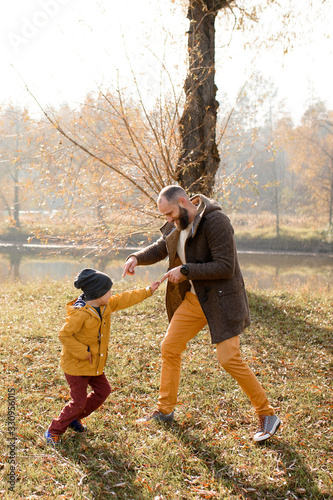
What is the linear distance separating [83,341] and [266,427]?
1.69 metres

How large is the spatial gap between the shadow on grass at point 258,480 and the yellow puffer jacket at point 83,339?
102cm

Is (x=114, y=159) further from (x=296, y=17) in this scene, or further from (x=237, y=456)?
(x=237, y=456)

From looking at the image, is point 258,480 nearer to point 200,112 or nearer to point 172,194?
point 172,194

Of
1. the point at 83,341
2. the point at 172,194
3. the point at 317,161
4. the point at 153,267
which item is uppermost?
the point at 317,161

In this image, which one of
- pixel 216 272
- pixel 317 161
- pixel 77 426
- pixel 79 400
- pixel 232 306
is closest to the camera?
pixel 79 400

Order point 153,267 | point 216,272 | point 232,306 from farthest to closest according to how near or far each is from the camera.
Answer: point 153,267, point 232,306, point 216,272

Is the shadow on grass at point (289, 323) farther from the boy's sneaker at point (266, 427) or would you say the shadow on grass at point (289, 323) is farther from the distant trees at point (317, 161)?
the distant trees at point (317, 161)

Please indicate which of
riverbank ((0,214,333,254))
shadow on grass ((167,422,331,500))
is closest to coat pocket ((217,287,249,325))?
shadow on grass ((167,422,331,500))

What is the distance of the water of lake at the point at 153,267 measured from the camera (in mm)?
15938

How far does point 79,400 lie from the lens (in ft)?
11.1

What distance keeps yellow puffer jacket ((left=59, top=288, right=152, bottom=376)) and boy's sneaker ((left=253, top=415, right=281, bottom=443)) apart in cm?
142

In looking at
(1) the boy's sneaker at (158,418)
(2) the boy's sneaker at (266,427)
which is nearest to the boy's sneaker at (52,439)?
(1) the boy's sneaker at (158,418)

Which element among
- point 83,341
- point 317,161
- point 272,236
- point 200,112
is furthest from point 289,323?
point 317,161

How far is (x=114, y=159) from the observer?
8.21 m
